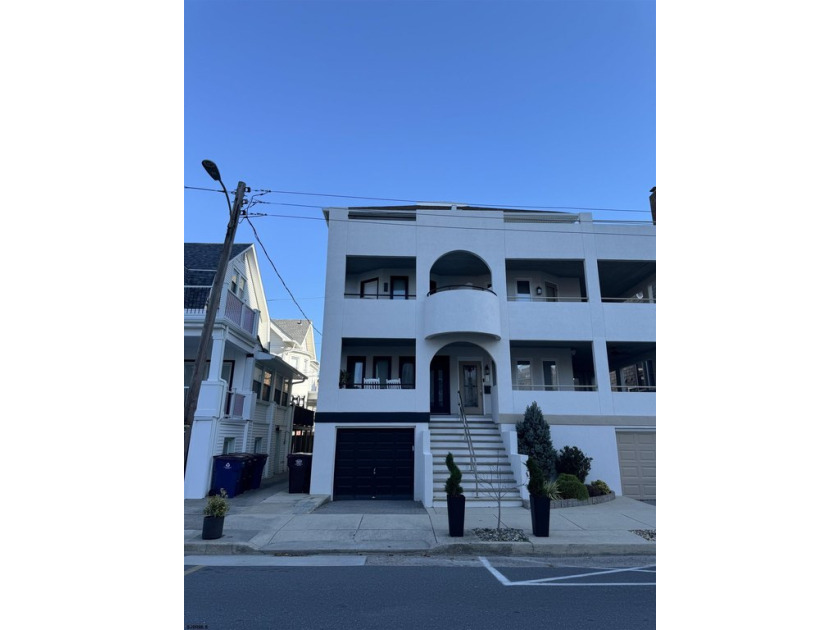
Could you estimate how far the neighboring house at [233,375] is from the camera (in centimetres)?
1337

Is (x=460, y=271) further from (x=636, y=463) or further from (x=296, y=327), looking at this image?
(x=296, y=327)

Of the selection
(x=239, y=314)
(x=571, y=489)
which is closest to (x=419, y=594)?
(x=571, y=489)

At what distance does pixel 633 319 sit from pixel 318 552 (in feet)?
40.4

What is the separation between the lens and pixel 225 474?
13336mm

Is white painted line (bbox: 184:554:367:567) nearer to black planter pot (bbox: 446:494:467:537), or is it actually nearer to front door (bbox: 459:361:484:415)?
black planter pot (bbox: 446:494:467:537)

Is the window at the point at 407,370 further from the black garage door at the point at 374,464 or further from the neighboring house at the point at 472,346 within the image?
the black garage door at the point at 374,464

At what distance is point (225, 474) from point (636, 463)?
12097mm

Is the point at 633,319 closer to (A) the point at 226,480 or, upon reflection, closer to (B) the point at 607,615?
(B) the point at 607,615

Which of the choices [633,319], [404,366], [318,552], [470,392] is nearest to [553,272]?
[633,319]

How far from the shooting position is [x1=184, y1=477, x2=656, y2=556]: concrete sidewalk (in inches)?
314

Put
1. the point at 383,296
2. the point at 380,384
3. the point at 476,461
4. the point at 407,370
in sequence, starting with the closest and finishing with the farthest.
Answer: the point at 476,461
the point at 380,384
the point at 383,296
the point at 407,370

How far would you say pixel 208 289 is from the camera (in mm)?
15227

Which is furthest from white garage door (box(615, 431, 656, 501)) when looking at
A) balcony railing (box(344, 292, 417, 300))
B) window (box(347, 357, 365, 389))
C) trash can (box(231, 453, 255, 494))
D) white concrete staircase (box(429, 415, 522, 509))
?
trash can (box(231, 453, 255, 494))

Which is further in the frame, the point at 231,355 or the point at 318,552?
the point at 231,355
